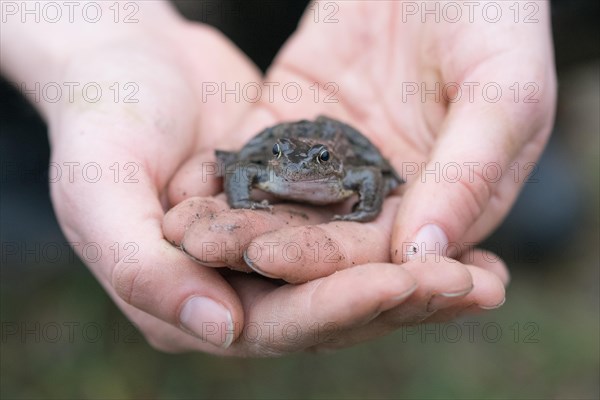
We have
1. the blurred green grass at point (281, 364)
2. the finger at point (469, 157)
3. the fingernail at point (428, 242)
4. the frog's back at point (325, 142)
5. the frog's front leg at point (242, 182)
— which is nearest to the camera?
the fingernail at point (428, 242)

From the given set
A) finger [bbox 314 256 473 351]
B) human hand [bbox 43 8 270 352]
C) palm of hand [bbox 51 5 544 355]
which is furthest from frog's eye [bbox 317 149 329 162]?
finger [bbox 314 256 473 351]

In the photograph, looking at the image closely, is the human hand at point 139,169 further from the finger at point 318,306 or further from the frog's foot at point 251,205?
the frog's foot at point 251,205

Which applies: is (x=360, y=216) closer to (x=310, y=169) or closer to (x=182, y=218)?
(x=310, y=169)

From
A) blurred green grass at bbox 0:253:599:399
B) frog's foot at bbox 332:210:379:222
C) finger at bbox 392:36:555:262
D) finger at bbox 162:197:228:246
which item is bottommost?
blurred green grass at bbox 0:253:599:399

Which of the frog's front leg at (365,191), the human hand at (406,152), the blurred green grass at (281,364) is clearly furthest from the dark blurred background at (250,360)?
the frog's front leg at (365,191)

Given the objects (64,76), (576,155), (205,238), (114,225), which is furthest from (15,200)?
(576,155)

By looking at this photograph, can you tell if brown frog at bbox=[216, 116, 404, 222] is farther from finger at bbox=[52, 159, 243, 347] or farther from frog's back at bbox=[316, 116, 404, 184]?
finger at bbox=[52, 159, 243, 347]

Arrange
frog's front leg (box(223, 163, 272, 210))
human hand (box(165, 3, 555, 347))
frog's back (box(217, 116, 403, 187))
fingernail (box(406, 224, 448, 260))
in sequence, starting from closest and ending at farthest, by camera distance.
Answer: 1. human hand (box(165, 3, 555, 347))
2. fingernail (box(406, 224, 448, 260))
3. frog's front leg (box(223, 163, 272, 210))
4. frog's back (box(217, 116, 403, 187))
